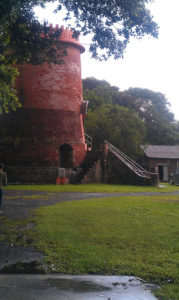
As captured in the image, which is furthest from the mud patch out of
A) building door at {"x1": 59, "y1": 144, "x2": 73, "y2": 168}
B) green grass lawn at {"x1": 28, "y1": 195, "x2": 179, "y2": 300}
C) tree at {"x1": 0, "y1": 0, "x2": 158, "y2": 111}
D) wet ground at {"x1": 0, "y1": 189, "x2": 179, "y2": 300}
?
building door at {"x1": 59, "y1": 144, "x2": 73, "y2": 168}

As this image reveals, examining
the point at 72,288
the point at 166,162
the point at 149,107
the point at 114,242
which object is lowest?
the point at 72,288

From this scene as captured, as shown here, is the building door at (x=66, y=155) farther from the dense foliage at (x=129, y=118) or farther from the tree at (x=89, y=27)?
the tree at (x=89, y=27)

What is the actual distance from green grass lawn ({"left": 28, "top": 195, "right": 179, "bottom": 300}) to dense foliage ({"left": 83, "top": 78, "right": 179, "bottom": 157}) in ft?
62.0

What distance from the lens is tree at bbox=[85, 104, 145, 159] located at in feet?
90.5

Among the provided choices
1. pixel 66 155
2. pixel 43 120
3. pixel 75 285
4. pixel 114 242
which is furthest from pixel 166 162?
pixel 75 285

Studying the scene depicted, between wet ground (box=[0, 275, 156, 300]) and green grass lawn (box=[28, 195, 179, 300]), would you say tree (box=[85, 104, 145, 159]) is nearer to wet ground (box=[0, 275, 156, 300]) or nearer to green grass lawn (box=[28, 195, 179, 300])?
green grass lawn (box=[28, 195, 179, 300])

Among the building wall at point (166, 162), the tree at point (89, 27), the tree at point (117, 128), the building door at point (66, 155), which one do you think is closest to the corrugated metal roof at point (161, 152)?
the building wall at point (166, 162)

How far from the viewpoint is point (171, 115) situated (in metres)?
51.1

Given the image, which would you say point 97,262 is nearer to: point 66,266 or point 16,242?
point 66,266

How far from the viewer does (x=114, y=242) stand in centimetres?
573

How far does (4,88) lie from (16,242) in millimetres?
8331

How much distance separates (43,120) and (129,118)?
9.79 metres

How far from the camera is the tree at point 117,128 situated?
27.6 m

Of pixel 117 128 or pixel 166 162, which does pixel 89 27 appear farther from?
pixel 166 162
